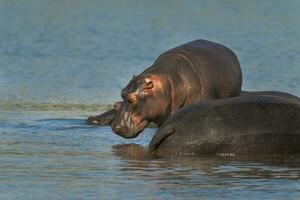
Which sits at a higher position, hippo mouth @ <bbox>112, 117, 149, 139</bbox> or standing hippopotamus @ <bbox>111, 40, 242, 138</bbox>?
standing hippopotamus @ <bbox>111, 40, 242, 138</bbox>

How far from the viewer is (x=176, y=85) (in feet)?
40.0

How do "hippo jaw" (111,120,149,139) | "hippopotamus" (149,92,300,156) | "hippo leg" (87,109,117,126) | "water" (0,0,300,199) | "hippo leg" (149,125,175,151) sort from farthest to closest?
"hippo leg" (87,109,117,126), "hippo jaw" (111,120,149,139), "hippo leg" (149,125,175,151), "hippopotamus" (149,92,300,156), "water" (0,0,300,199)

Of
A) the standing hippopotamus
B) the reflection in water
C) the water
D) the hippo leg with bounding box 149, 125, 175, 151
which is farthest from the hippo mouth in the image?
the hippo leg with bounding box 149, 125, 175, 151

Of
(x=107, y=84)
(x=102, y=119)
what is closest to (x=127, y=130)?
(x=102, y=119)

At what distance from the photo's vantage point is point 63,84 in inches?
671

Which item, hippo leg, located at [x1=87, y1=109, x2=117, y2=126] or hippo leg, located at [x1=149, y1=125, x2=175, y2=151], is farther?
hippo leg, located at [x1=87, y1=109, x2=117, y2=126]

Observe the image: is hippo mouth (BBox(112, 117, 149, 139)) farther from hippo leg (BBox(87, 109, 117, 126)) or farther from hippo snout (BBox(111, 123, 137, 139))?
hippo leg (BBox(87, 109, 117, 126))

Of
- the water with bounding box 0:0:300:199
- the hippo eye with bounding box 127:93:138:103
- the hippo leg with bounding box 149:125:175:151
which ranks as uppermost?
the hippo eye with bounding box 127:93:138:103

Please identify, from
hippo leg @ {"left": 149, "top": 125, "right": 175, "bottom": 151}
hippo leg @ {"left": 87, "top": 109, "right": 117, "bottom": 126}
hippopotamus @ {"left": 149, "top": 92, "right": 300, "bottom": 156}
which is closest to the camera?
hippopotamus @ {"left": 149, "top": 92, "right": 300, "bottom": 156}

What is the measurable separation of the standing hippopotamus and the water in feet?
1.00

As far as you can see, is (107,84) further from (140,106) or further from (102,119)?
(140,106)

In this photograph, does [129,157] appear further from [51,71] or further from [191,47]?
[51,71]

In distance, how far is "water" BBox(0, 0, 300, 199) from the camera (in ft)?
29.7

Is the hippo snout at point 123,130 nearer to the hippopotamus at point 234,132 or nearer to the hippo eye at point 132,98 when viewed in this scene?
the hippo eye at point 132,98
